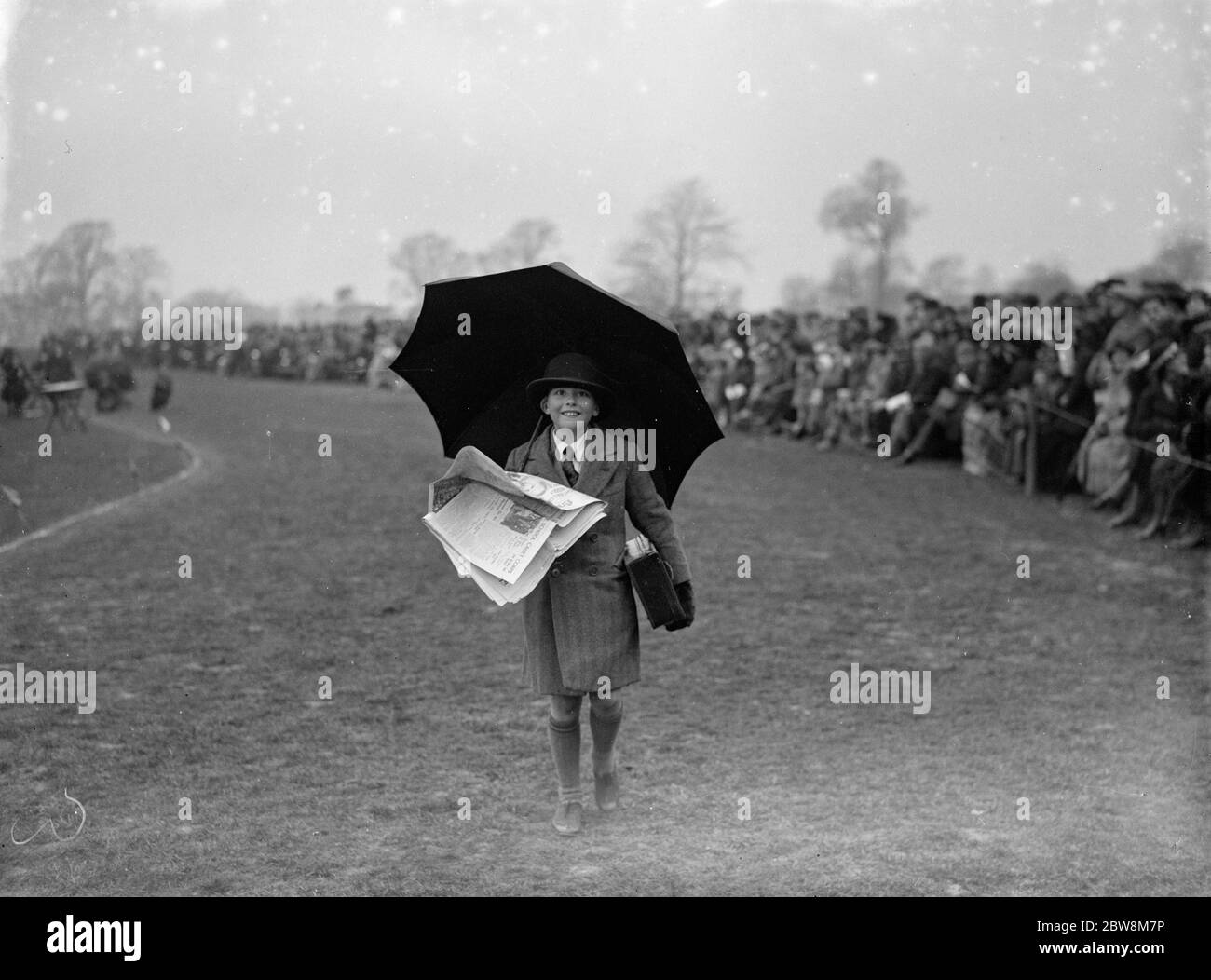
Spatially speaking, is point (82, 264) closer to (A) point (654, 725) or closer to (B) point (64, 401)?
(B) point (64, 401)

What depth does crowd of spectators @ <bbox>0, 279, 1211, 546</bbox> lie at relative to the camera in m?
10.4

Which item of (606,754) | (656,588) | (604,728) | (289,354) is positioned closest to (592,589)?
(656,588)

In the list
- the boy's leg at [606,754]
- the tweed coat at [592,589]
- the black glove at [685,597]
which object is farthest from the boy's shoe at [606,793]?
the black glove at [685,597]

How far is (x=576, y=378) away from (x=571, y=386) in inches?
3.0

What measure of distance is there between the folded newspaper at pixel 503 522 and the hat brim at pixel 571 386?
0.34m

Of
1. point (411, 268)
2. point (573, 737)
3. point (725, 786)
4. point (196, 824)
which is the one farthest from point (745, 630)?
point (411, 268)

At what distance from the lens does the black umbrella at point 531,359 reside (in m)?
4.36

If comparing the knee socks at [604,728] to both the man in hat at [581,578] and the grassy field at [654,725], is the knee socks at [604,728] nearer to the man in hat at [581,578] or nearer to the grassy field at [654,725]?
the man in hat at [581,578]

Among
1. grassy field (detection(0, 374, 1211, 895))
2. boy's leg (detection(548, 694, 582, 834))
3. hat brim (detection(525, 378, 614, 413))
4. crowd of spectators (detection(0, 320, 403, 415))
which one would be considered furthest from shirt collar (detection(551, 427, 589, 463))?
crowd of spectators (detection(0, 320, 403, 415))

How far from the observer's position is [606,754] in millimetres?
4812

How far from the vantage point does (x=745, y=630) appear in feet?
25.1

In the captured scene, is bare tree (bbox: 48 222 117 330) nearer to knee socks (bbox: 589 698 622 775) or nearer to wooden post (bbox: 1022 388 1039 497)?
knee socks (bbox: 589 698 622 775)

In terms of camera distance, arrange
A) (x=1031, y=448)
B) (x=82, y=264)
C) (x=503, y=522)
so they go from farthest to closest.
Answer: (x=1031, y=448) < (x=82, y=264) < (x=503, y=522)
